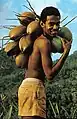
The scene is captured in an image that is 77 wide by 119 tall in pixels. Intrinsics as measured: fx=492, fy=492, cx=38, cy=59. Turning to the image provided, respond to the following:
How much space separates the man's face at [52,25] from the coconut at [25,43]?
0.37 feet

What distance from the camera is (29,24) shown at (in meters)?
3.07

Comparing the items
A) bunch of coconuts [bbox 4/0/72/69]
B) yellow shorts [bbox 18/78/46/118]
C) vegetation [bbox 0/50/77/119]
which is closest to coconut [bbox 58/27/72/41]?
bunch of coconuts [bbox 4/0/72/69]

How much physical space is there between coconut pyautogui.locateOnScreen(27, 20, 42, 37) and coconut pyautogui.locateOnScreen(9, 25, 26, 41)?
92 millimetres

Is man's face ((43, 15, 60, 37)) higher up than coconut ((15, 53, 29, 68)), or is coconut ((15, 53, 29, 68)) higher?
man's face ((43, 15, 60, 37))

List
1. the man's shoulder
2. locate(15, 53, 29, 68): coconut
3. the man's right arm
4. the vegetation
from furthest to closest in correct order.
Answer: the vegetation
locate(15, 53, 29, 68): coconut
the man's shoulder
the man's right arm

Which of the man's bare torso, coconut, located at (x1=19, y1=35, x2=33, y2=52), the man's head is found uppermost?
the man's head

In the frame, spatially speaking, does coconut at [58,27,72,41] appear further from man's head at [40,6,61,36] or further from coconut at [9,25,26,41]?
coconut at [9,25,26,41]

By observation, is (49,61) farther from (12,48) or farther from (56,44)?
(12,48)

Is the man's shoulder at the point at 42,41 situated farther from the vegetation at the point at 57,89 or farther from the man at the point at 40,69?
the vegetation at the point at 57,89

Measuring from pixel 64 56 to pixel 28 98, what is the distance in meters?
0.34

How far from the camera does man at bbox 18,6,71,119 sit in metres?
2.90

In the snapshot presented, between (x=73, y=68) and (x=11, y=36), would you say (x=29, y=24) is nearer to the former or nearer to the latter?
(x=11, y=36)

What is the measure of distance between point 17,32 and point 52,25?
26 centimetres

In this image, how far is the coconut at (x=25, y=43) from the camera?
2.99m
